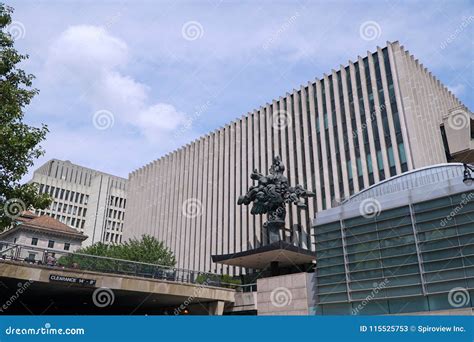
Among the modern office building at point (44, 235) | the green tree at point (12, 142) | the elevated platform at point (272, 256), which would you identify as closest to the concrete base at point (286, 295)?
the elevated platform at point (272, 256)

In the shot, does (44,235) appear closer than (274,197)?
No

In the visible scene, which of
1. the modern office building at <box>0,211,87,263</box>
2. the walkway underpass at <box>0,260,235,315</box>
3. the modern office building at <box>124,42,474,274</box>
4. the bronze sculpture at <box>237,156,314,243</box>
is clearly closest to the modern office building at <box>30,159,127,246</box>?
the modern office building at <box>0,211,87,263</box>

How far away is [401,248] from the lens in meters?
27.0

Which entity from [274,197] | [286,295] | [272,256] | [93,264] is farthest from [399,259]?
[93,264]

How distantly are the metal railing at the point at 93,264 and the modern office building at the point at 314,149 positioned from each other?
19570mm

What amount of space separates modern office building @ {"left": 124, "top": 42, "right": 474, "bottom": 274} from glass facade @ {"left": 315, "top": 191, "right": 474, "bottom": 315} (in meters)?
13.8

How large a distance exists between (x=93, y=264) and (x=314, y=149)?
31.4m

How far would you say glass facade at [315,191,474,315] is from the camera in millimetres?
24625

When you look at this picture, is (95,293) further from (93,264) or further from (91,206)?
(91,206)

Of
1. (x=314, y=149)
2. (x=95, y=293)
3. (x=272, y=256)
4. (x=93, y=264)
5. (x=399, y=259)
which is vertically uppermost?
(x=314, y=149)

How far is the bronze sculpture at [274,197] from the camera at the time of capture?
136 feet

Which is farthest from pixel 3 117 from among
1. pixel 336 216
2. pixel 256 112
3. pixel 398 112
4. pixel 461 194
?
pixel 256 112

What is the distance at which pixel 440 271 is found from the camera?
24.9m

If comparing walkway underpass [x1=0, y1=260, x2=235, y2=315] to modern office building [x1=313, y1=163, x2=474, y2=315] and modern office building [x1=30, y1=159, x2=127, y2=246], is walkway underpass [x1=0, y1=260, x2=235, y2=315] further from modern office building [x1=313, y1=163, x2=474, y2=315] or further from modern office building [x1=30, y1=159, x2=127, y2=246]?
modern office building [x1=30, y1=159, x2=127, y2=246]
